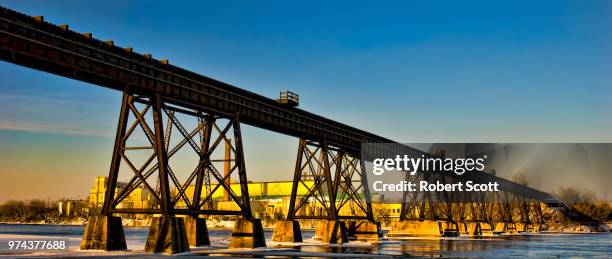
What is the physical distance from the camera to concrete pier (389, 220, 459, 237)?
74.6 meters

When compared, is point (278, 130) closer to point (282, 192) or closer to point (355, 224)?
point (355, 224)

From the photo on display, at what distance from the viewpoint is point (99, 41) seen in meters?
30.5

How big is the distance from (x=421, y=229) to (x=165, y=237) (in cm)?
4877

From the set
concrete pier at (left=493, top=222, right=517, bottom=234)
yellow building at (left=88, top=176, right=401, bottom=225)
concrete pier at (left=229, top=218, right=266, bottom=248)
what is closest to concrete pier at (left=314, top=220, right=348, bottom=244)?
concrete pier at (left=229, top=218, right=266, bottom=248)

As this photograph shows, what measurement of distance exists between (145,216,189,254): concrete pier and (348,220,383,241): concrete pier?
3172 cm

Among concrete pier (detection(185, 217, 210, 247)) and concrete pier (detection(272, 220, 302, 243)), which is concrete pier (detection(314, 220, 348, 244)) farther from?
concrete pier (detection(185, 217, 210, 247))

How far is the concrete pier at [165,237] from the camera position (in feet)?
104

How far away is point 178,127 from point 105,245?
7.50 metres

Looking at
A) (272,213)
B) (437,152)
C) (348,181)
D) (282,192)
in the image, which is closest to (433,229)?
(437,152)

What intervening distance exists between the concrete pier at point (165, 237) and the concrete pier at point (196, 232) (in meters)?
6.64

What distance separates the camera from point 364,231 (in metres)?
61.9

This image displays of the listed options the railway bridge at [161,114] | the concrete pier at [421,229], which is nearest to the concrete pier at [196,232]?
the railway bridge at [161,114]
